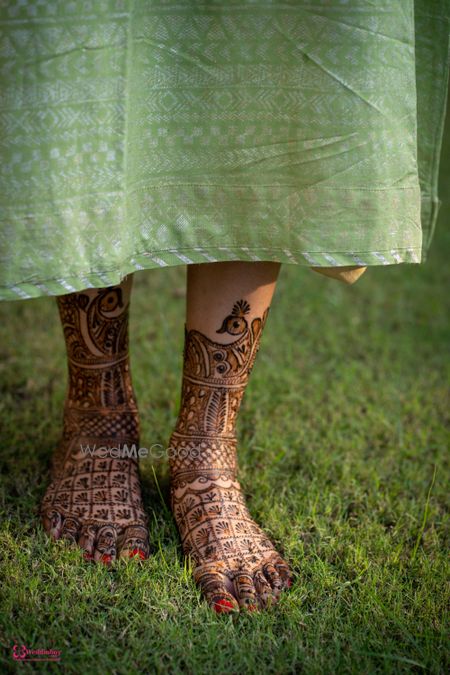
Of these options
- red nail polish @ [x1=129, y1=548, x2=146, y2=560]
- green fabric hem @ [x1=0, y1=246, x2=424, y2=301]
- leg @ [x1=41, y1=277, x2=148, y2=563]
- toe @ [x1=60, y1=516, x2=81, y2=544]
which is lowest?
red nail polish @ [x1=129, y1=548, x2=146, y2=560]

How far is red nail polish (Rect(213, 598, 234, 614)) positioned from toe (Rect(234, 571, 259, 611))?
0.9 inches

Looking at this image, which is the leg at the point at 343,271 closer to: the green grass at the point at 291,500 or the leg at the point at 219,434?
the leg at the point at 219,434

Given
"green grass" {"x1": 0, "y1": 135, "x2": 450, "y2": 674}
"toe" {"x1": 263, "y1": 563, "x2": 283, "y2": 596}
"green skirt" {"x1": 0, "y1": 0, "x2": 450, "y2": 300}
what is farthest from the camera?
"toe" {"x1": 263, "y1": 563, "x2": 283, "y2": 596}

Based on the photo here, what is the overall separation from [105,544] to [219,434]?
0.29 metres

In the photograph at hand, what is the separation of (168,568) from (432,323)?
4.97 feet

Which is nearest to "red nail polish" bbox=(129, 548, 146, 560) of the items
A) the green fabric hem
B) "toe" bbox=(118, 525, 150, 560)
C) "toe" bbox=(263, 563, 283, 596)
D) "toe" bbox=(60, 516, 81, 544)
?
"toe" bbox=(118, 525, 150, 560)

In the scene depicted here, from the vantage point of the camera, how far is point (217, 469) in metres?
1.31

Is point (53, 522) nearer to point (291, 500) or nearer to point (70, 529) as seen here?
point (70, 529)

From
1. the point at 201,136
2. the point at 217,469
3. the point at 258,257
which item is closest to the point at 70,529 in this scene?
the point at 217,469

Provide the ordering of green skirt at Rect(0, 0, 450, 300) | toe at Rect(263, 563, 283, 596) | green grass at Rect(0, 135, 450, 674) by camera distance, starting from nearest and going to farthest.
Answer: green skirt at Rect(0, 0, 450, 300) → green grass at Rect(0, 135, 450, 674) → toe at Rect(263, 563, 283, 596)

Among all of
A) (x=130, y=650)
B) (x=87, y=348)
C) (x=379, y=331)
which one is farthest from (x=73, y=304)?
(x=379, y=331)

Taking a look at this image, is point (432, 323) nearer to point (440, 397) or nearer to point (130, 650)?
point (440, 397)

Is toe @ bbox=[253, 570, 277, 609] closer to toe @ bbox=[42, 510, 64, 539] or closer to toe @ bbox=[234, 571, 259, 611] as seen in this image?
toe @ bbox=[234, 571, 259, 611]

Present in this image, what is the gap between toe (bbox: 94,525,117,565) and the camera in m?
1.20
